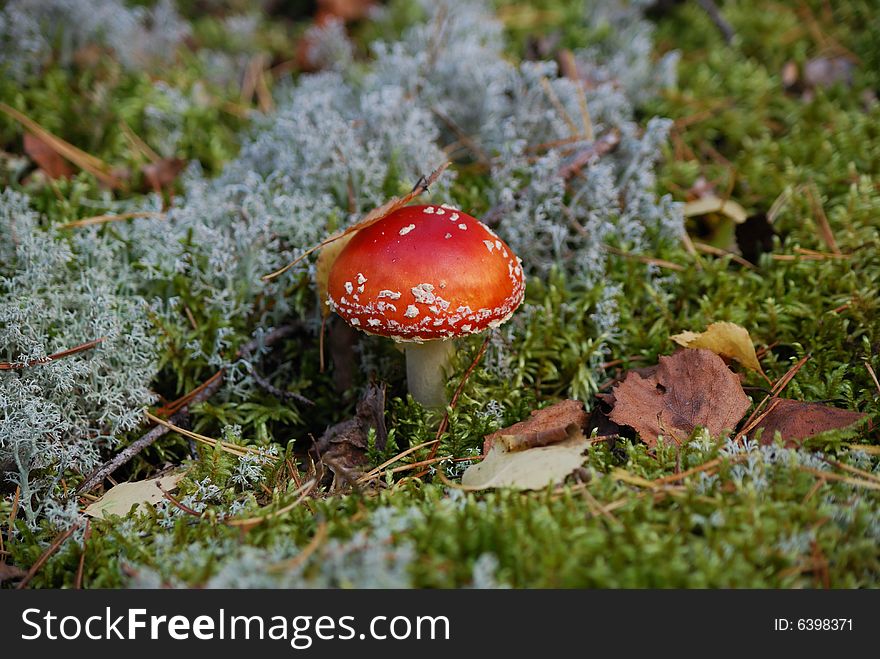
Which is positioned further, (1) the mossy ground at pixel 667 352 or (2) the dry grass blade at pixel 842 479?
(2) the dry grass blade at pixel 842 479

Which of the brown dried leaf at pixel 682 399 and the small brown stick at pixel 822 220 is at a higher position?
the small brown stick at pixel 822 220

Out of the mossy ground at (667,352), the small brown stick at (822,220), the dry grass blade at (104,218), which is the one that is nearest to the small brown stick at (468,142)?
the mossy ground at (667,352)

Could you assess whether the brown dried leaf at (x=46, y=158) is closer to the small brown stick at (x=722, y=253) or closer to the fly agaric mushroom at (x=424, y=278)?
the fly agaric mushroom at (x=424, y=278)

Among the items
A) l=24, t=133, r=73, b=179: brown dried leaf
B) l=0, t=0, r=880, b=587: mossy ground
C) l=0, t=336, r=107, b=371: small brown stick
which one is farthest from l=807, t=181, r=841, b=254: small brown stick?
l=24, t=133, r=73, b=179: brown dried leaf

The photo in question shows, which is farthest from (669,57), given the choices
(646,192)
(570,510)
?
(570,510)

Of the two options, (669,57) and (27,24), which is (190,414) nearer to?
(27,24)

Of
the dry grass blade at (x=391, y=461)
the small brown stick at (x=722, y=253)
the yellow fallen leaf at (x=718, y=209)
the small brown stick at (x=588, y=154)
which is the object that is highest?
the small brown stick at (x=588, y=154)
